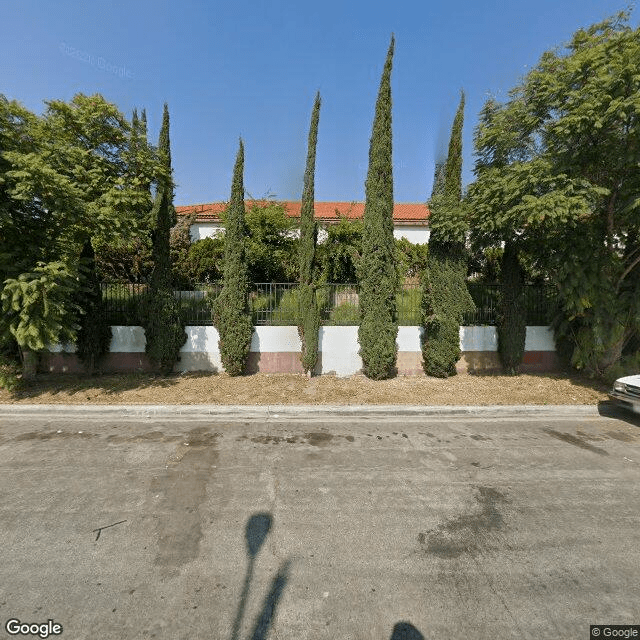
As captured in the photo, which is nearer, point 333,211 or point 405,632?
point 405,632

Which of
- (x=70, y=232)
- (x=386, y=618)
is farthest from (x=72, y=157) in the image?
(x=386, y=618)

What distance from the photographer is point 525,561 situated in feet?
8.77

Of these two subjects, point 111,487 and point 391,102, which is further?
point 391,102

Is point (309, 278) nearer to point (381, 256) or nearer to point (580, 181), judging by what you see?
point (381, 256)

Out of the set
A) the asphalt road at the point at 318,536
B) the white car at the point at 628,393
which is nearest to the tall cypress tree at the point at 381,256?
the asphalt road at the point at 318,536

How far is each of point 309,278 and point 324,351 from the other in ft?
6.78

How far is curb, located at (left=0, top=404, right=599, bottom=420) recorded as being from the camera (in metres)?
6.22

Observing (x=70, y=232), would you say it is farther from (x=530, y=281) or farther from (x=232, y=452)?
(x=530, y=281)

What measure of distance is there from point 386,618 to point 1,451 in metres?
5.64

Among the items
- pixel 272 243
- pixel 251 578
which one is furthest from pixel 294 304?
pixel 251 578

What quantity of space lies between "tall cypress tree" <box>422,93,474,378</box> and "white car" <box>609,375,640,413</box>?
318 centimetres

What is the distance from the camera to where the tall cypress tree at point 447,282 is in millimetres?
8328

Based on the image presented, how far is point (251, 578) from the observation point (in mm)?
2479

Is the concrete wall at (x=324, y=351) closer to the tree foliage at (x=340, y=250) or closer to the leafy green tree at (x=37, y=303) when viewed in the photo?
the leafy green tree at (x=37, y=303)
